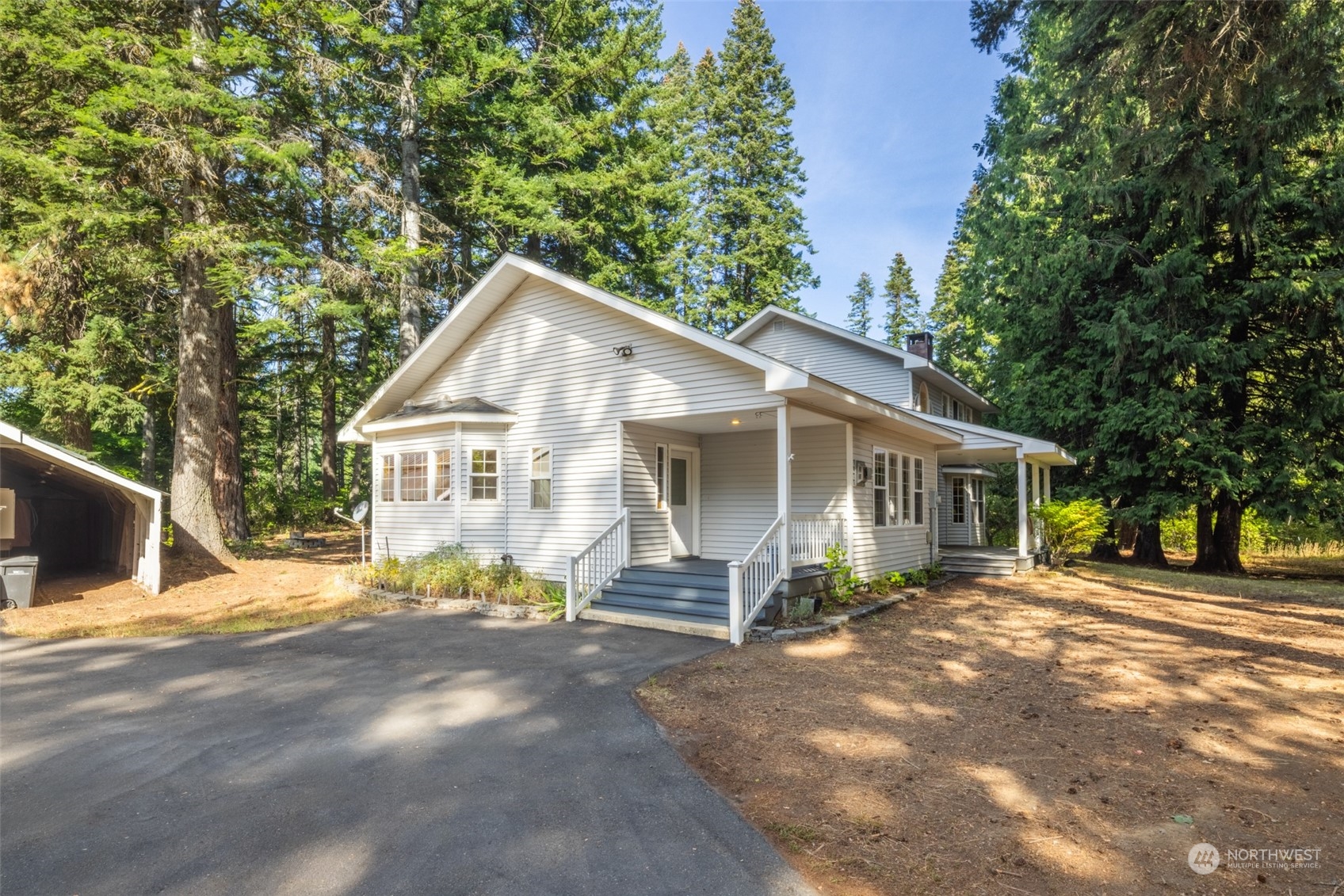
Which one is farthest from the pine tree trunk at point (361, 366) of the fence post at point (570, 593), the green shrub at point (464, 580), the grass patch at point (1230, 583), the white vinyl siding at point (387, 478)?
the grass patch at point (1230, 583)

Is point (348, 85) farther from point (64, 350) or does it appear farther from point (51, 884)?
point (51, 884)

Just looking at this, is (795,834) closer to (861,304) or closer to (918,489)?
(918,489)

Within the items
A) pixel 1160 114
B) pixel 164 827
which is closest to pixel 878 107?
pixel 1160 114

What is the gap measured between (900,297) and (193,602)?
150 ft

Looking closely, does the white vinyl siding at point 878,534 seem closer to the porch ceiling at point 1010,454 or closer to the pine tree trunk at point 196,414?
the porch ceiling at point 1010,454

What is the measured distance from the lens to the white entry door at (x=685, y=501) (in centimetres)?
1209

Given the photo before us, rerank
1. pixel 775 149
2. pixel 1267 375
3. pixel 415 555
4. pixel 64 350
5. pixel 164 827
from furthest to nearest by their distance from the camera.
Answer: pixel 775 149
pixel 1267 375
pixel 64 350
pixel 415 555
pixel 164 827

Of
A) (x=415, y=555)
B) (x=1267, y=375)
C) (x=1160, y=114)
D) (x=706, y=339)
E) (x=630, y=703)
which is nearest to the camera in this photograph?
(x=630, y=703)

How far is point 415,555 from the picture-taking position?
12.6 m

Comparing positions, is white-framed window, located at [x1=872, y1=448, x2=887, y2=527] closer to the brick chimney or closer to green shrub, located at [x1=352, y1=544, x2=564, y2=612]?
green shrub, located at [x1=352, y1=544, x2=564, y2=612]

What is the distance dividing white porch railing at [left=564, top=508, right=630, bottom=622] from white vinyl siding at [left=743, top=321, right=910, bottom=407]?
27.5 feet

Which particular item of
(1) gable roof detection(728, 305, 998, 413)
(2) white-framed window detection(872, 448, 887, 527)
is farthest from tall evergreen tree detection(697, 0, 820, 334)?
(2) white-framed window detection(872, 448, 887, 527)

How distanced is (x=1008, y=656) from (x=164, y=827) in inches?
309

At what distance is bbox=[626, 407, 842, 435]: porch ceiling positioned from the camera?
1000 centimetres
